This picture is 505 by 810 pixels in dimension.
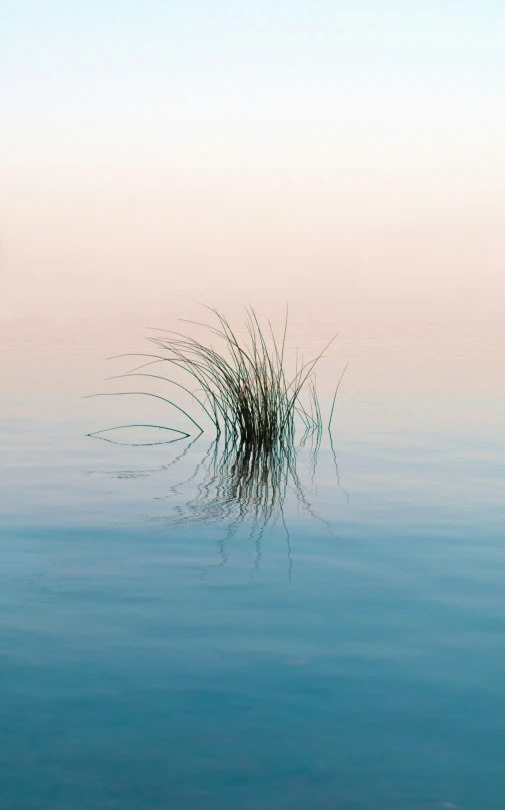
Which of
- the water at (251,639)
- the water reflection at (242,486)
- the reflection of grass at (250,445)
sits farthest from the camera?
the reflection of grass at (250,445)

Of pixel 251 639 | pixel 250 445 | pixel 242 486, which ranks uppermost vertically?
pixel 250 445

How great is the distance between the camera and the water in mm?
2486

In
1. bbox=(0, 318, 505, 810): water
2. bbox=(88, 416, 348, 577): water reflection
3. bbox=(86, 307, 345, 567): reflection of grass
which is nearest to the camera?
bbox=(0, 318, 505, 810): water

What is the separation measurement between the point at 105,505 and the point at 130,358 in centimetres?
1152

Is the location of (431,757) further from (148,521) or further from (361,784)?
(148,521)

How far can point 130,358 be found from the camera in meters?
17.2

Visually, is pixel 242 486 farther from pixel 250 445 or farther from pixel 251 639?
pixel 251 639

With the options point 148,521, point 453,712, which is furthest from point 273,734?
point 148,521

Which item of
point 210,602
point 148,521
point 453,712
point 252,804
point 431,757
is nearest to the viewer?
point 252,804

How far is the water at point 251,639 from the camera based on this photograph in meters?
2.49

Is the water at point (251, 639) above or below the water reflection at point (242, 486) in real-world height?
below

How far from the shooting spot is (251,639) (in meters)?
3.43

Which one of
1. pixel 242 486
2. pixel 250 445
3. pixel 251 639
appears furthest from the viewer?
pixel 250 445

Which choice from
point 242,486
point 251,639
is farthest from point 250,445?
point 251,639
